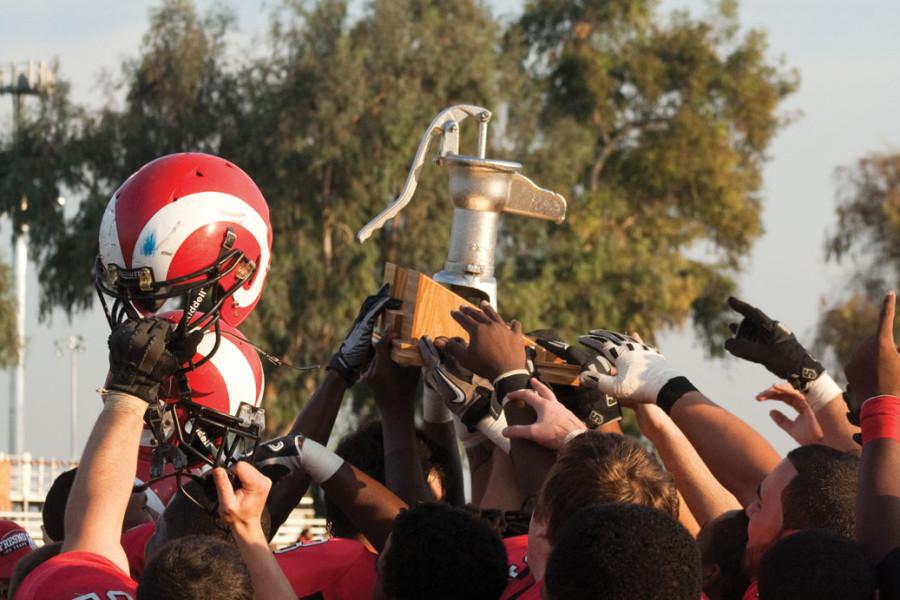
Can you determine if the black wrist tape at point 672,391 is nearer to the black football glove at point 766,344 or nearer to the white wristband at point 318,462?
the black football glove at point 766,344

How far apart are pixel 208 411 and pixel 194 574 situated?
1246 millimetres

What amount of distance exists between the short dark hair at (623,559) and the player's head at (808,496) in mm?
856

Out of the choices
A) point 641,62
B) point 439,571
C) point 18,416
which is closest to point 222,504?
point 439,571

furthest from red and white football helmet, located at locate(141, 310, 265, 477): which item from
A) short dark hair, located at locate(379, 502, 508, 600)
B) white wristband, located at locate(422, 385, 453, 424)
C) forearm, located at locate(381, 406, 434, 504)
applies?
short dark hair, located at locate(379, 502, 508, 600)

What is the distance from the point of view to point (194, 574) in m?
3.48

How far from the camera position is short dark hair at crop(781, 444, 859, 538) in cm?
389

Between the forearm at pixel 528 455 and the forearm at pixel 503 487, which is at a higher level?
the forearm at pixel 528 455

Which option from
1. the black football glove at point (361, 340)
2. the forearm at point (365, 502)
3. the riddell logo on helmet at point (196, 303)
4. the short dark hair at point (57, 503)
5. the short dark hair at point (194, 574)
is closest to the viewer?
the short dark hair at point (194, 574)

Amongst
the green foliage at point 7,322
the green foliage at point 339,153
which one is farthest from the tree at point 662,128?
the green foliage at point 7,322

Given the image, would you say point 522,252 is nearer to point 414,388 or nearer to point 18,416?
point 18,416

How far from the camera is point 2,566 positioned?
5484 millimetres

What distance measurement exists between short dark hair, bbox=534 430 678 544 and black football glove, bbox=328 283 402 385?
4.45 ft

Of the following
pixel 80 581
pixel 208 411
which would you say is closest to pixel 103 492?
pixel 80 581

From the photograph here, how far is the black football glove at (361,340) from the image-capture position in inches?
194
